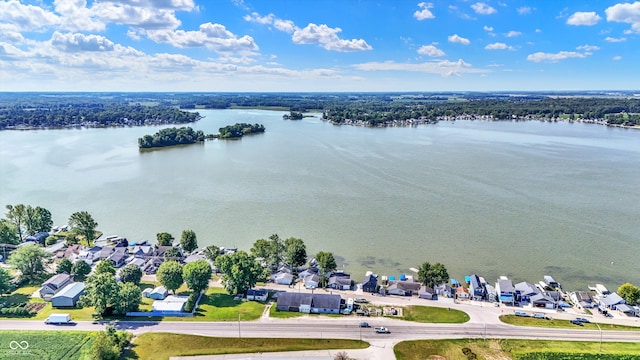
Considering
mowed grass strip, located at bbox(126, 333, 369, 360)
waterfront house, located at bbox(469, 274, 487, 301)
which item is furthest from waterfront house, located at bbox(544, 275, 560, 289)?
mowed grass strip, located at bbox(126, 333, 369, 360)

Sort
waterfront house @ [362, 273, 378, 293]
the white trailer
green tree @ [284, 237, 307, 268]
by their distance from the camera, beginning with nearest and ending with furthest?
the white trailer
waterfront house @ [362, 273, 378, 293]
green tree @ [284, 237, 307, 268]

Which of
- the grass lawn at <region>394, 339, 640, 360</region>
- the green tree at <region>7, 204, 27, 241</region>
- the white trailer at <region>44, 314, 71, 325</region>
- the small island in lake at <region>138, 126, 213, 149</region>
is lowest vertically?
the grass lawn at <region>394, 339, 640, 360</region>

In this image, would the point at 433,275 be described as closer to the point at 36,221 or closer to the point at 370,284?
the point at 370,284

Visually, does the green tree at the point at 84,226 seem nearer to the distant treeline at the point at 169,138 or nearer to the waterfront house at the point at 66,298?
the waterfront house at the point at 66,298

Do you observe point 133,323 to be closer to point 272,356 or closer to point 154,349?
point 154,349

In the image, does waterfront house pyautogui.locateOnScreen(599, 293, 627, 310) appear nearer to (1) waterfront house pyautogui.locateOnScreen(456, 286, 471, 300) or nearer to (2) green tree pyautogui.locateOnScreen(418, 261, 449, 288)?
(1) waterfront house pyautogui.locateOnScreen(456, 286, 471, 300)

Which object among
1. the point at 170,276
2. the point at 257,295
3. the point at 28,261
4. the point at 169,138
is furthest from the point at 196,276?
the point at 169,138
